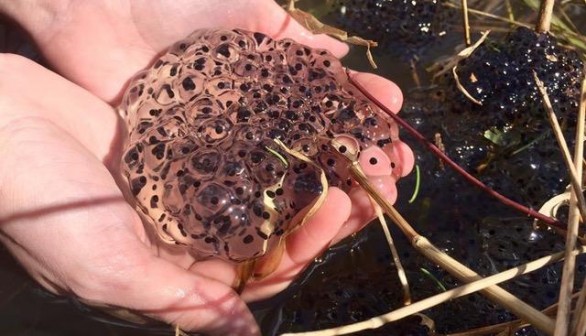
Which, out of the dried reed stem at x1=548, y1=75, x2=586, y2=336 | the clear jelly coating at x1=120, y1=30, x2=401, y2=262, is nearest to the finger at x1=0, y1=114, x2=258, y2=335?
the clear jelly coating at x1=120, y1=30, x2=401, y2=262

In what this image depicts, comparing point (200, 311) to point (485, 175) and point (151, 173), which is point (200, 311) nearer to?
point (151, 173)

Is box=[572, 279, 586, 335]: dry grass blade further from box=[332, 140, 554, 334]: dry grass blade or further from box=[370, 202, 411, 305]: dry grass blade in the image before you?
box=[370, 202, 411, 305]: dry grass blade

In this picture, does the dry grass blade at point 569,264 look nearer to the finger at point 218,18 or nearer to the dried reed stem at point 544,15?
the dried reed stem at point 544,15

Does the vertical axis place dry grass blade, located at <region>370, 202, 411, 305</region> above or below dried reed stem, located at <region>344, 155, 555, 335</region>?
below

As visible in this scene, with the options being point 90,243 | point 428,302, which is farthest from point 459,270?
point 90,243

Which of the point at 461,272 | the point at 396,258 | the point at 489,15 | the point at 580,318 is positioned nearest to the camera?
the point at 580,318

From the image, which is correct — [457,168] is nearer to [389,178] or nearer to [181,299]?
[389,178]
